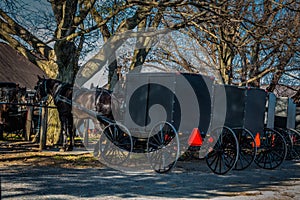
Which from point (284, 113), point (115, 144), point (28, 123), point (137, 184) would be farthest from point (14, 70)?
point (137, 184)

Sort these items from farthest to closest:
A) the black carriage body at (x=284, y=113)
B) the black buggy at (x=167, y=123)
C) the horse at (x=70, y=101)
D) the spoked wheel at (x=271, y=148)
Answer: the black carriage body at (x=284, y=113) → the horse at (x=70, y=101) → the spoked wheel at (x=271, y=148) → the black buggy at (x=167, y=123)

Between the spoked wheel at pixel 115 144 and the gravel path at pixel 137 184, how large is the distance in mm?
884

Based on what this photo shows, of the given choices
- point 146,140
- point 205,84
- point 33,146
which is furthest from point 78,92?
point 205,84

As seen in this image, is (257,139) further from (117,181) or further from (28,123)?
(28,123)

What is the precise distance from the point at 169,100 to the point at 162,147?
1.16 meters

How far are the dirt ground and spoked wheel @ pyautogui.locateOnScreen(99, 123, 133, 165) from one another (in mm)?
382

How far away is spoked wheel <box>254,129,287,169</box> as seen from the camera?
1306 centimetres

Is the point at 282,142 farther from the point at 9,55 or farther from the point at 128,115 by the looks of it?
the point at 9,55

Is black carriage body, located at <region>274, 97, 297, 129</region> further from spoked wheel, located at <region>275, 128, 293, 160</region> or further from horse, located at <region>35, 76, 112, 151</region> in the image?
horse, located at <region>35, 76, 112, 151</region>

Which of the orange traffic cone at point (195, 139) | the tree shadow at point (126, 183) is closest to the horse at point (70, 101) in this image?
the tree shadow at point (126, 183)

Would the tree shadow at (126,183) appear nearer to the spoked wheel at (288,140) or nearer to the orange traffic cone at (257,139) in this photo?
the orange traffic cone at (257,139)

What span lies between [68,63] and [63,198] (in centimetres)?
862

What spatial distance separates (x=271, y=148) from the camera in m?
13.1

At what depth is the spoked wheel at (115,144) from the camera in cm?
1149
